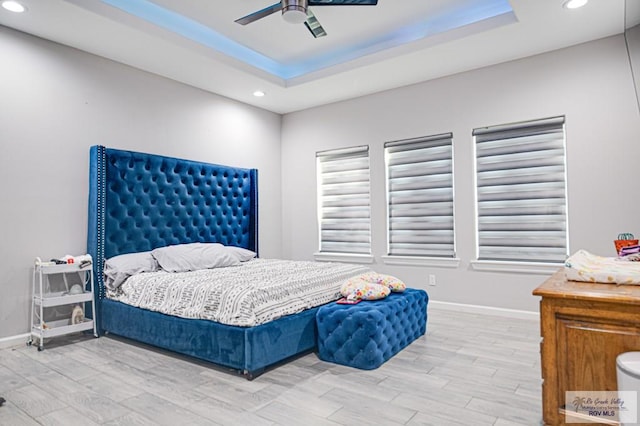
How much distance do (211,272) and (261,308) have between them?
3.86ft

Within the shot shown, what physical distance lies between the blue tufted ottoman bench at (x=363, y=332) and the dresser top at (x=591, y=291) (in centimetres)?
120

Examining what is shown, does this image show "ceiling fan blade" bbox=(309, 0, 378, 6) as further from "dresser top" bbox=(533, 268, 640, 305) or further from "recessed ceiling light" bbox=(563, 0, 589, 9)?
"dresser top" bbox=(533, 268, 640, 305)

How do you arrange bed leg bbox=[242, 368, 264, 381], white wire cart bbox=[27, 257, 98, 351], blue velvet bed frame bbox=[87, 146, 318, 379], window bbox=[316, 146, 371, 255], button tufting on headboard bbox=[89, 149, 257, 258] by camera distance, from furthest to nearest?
window bbox=[316, 146, 371, 255]
button tufting on headboard bbox=[89, 149, 257, 258]
white wire cart bbox=[27, 257, 98, 351]
blue velvet bed frame bbox=[87, 146, 318, 379]
bed leg bbox=[242, 368, 264, 381]

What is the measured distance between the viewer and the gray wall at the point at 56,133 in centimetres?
338

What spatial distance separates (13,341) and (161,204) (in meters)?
1.77

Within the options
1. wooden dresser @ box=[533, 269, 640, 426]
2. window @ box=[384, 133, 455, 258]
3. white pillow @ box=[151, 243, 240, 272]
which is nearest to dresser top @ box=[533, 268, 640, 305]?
wooden dresser @ box=[533, 269, 640, 426]

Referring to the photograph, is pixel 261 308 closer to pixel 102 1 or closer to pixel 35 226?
pixel 35 226

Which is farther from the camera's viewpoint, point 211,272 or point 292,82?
point 292,82

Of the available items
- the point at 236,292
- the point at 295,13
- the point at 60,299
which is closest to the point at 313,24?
the point at 295,13

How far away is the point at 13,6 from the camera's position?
3066 millimetres

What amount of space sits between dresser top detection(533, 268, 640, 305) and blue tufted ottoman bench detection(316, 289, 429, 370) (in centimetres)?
120

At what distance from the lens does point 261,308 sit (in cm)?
273

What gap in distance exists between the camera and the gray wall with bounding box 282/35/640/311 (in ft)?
12.1

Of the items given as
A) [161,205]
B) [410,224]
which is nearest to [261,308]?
[161,205]
